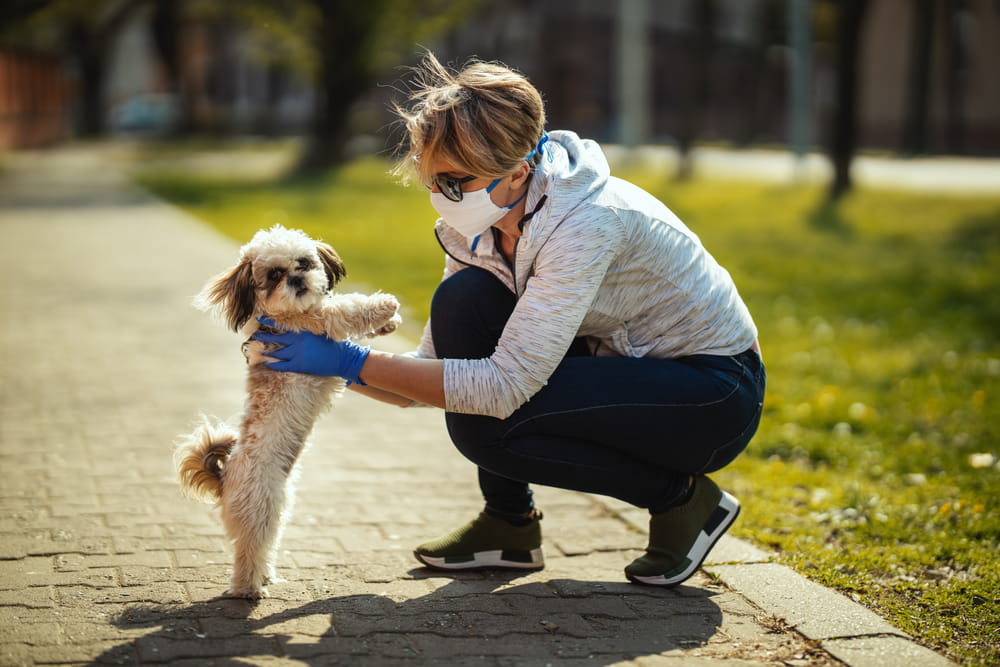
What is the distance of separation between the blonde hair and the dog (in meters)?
0.49

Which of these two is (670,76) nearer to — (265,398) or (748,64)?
(748,64)

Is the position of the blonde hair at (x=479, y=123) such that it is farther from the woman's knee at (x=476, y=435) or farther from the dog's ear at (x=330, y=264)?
the woman's knee at (x=476, y=435)

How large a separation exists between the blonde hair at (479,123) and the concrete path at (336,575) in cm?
143

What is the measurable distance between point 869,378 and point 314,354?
4.78m

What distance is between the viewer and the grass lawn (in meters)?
3.91

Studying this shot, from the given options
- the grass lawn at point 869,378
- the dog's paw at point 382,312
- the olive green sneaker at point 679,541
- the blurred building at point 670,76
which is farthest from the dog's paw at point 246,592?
the blurred building at point 670,76

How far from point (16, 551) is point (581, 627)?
2052 millimetres

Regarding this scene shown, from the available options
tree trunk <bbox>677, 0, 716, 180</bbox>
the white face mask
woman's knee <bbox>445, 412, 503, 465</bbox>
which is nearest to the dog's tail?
woman's knee <bbox>445, 412, 503, 465</bbox>

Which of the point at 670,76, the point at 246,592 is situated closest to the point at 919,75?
the point at 670,76

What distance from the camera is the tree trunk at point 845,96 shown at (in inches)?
661

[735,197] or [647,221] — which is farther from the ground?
[647,221]

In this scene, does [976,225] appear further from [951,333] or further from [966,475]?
[966,475]

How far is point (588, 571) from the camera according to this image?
3.87m

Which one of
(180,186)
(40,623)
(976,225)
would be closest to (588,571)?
(40,623)
